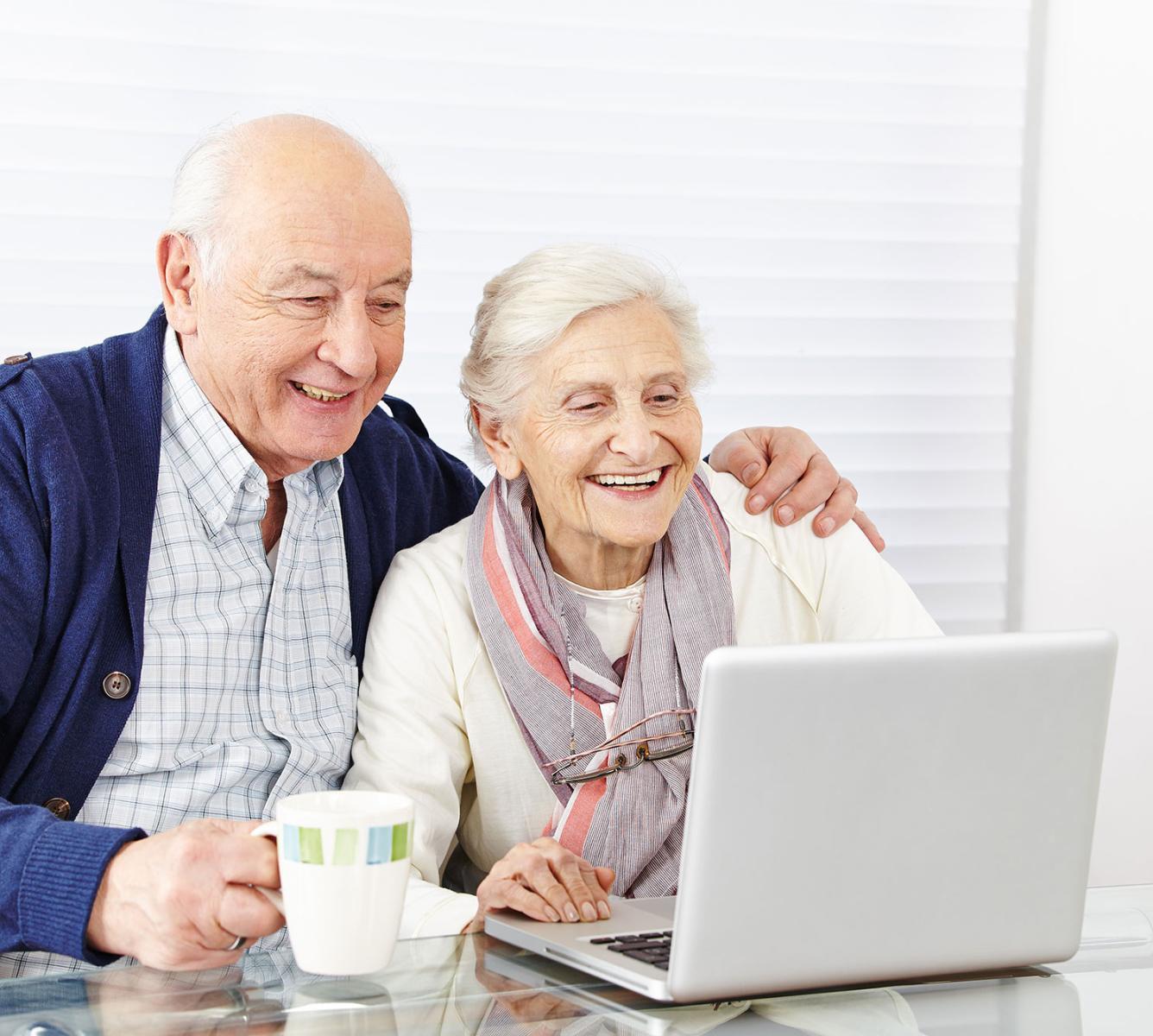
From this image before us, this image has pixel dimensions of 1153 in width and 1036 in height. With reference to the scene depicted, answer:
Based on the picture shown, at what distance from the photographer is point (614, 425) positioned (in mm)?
1735

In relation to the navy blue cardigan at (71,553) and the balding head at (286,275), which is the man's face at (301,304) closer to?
the balding head at (286,275)

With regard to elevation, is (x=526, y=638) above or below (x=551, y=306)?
below

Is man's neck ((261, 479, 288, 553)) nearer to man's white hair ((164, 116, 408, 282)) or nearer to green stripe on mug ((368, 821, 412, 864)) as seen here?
man's white hair ((164, 116, 408, 282))

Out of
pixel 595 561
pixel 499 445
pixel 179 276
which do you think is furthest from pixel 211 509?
pixel 595 561

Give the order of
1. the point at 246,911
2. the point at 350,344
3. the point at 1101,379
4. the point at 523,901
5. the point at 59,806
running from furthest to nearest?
the point at 1101,379, the point at 350,344, the point at 59,806, the point at 523,901, the point at 246,911

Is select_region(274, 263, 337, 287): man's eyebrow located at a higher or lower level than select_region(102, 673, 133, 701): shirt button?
higher

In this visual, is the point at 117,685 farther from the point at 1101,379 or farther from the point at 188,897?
the point at 1101,379

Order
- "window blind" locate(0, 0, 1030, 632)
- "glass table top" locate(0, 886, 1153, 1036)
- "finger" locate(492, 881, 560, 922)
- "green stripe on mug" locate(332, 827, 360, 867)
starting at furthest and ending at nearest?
"window blind" locate(0, 0, 1030, 632) < "finger" locate(492, 881, 560, 922) < "glass table top" locate(0, 886, 1153, 1036) < "green stripe on mug" locate(332, 827, 360, 867)

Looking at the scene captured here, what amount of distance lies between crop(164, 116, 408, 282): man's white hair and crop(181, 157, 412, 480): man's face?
0.05 ft

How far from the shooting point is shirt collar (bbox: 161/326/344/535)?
1658 mm

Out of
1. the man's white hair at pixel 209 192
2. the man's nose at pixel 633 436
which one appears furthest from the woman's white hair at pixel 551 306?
the man's white hair at pixel 209 192

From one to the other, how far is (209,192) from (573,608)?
0.69m

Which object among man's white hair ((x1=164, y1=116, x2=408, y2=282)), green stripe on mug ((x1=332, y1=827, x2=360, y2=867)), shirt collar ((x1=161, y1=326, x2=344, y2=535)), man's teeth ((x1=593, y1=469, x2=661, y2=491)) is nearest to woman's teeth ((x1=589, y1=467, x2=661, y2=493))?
man's teeth ((x1=593, y1=469, x2=661, y2=491))

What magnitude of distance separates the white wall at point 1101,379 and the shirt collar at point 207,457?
5.96ft
